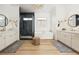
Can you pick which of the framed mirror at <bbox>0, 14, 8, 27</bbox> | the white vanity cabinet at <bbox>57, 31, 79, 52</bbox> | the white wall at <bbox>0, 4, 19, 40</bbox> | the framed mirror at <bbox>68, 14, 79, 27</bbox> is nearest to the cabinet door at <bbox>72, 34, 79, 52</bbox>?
the white vanity cabinet at <bbox>57, 31, 79, 52</bbox>

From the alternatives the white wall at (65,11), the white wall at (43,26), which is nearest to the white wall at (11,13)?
the white wall at (43,26)

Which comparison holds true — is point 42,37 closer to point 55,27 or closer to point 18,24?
point 55,27

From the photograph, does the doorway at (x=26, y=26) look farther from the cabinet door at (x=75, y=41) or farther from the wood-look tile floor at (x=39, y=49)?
the cabinet door at (x=75, y=41)

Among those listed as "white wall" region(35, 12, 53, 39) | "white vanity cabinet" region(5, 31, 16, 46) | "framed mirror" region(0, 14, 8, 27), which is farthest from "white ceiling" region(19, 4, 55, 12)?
"white vanity cabinet" region(5, 31, 16, 46)

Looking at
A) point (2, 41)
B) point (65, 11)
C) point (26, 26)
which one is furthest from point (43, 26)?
point (2, 41)

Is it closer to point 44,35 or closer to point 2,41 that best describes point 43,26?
point 44,35

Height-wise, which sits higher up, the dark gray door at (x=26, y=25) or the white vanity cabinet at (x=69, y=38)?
the dark gray door at (x=26, y=25)

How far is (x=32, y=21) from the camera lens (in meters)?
1.87

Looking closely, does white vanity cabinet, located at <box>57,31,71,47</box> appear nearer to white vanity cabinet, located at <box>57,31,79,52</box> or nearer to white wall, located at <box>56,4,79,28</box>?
white vanity cabinet, located at <box>57,31,79,52</box>

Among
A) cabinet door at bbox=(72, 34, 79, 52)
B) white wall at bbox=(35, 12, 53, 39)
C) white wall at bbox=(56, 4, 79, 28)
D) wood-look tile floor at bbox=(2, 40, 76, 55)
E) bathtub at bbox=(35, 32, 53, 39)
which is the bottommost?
wood-look tile floor at bbox=(2, 40, 76, 55)

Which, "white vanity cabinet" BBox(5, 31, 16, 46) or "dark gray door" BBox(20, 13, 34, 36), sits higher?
"dark gray door" BBox(20, 13, 34, 36)

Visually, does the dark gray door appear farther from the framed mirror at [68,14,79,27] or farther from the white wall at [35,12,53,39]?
the framed mirror at [68,14,79,27]

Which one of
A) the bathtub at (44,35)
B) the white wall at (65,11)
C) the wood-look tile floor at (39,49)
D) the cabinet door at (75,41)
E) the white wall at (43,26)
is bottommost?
the wood-look tile floor at (39,49)
